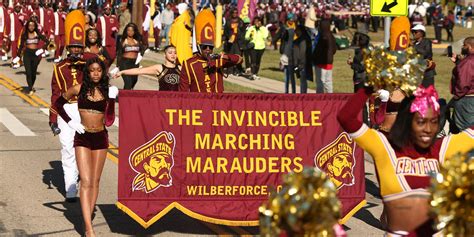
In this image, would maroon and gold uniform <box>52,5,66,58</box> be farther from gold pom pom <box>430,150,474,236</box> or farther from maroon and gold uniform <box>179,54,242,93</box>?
gold pom pom <box>430,150,474,236</box>

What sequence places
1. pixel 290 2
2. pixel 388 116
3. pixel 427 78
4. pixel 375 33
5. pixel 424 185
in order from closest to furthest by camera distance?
pixel 424 185 < pixel 388 116 < pixel 427 78 < pixel 375 33 < pixel 290 2

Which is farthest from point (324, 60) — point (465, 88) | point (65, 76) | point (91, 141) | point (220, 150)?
point (91, 141)

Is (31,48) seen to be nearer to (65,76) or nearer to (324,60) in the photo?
(324,60)

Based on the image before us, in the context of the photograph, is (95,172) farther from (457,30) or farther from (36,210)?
(457,30)

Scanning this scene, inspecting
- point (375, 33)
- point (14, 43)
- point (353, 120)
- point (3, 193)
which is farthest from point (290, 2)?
point (353, 120)

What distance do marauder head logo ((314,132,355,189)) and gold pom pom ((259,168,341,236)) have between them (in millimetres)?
6616

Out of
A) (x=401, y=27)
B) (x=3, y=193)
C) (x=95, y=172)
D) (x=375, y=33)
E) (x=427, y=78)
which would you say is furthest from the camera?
(x=375, y=33)

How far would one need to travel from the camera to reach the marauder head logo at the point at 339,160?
1151 cm

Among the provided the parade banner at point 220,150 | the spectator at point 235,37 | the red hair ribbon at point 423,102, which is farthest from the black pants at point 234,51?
the red hair ribbon at point 423,102

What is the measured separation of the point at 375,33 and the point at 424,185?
52.6 m

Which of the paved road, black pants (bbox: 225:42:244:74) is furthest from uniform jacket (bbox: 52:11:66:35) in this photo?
the paved road

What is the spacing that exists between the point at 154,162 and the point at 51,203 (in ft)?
7.89

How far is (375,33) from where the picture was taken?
58.7 metres

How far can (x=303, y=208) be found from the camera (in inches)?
183
